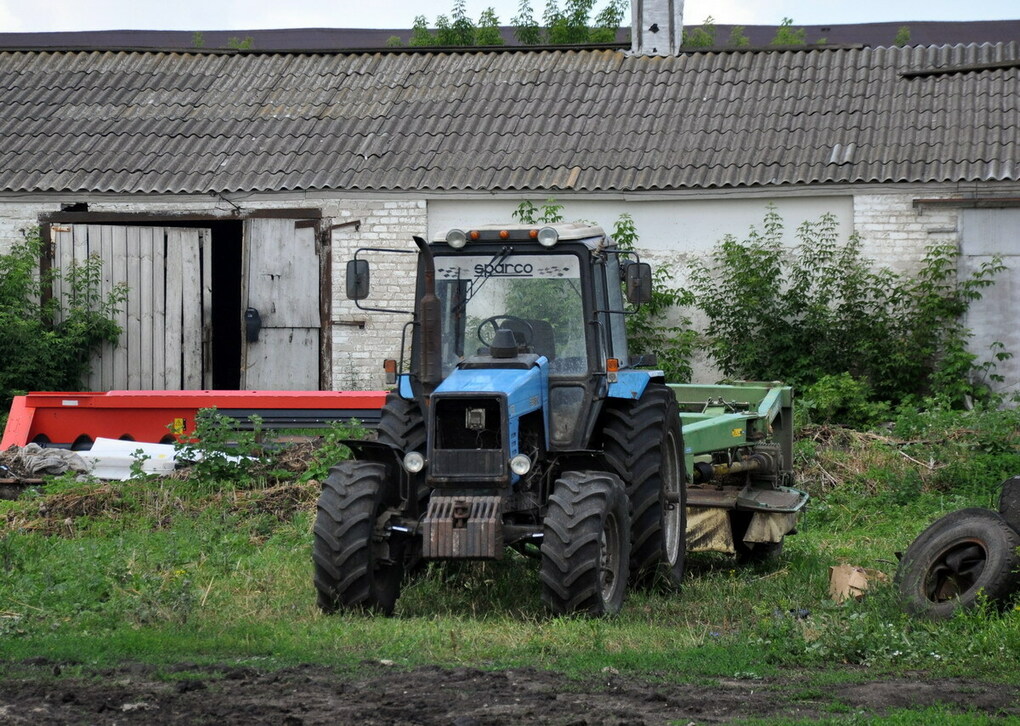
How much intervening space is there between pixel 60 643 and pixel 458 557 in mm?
1932

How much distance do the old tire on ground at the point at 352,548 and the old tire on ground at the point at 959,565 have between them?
2.71 m

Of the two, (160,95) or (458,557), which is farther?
(160,95)

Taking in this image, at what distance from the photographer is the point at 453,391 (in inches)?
291

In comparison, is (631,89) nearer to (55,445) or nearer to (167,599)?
(55,445)

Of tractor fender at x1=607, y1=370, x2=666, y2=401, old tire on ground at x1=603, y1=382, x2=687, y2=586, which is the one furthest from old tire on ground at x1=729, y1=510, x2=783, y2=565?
tractor fender at x1=607, y1=370, x2=666, y2=401

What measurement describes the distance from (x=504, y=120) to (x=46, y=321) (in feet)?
19.4

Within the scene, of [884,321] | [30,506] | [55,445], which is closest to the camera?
[30,506]

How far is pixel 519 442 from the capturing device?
7836mm

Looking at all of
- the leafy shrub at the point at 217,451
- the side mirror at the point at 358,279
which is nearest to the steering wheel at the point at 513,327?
the side mirror at the point at 358,279

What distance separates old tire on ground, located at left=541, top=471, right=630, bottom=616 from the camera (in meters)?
7.00

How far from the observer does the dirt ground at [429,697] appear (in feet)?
16.9

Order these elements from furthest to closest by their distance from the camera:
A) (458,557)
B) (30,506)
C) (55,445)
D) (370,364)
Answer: (370,364) → (55,445) → (30,506) → (458,557)

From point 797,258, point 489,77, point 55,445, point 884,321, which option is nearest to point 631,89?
point 489,77

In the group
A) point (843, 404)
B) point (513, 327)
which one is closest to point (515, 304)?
point (513, 327)
